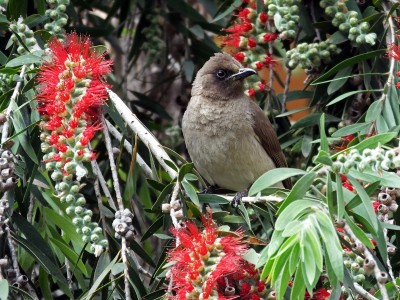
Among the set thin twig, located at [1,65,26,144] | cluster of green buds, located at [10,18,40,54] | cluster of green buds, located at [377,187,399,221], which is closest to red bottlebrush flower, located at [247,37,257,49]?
cluster of green buds, located at [10,18,40,54]

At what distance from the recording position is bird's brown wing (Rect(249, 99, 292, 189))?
4.88m

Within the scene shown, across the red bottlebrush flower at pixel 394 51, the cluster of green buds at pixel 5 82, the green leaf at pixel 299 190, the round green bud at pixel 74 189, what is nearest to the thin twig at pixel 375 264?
the green leaf at pixel 299 190

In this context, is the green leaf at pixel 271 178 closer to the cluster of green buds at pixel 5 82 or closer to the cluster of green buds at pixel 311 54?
the cluster of green buds at pixel 5 82

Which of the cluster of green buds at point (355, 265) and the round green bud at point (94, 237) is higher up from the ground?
the round green bud at point (94, 237)

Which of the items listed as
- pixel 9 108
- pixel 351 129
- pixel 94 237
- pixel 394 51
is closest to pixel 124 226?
pixel 94 237

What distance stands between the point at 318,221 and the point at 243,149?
2265mm

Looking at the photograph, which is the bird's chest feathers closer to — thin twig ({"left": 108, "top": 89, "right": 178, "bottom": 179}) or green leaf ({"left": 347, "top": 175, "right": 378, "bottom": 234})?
thin twig ({"left": 108, "top": 89, "right": 178, "bottom": 179})

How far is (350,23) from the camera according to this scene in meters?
4.09

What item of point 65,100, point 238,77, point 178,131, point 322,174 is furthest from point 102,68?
point 178,131

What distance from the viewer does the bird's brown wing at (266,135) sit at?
4.88 m

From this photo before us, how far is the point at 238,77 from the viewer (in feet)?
16.2

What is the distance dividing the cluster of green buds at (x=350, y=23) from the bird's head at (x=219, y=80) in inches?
39.2

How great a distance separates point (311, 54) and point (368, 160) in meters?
1.71

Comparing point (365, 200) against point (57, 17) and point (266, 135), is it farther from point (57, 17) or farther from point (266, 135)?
point (266, 135)
